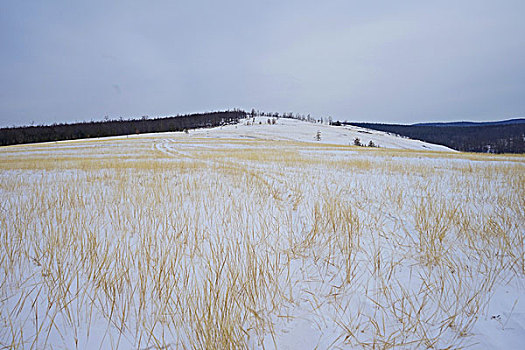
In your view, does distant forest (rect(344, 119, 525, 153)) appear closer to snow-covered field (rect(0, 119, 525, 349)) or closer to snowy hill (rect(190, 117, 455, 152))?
snowy hill (rect(190, 117, 455, 152))

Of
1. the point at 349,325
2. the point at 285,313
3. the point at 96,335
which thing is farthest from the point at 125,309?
the point at 349,325

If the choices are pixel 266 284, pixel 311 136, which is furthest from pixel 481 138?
pixel 266 284

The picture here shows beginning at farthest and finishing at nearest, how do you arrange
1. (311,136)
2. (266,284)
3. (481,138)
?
(481,138), (311,136), (266,284)

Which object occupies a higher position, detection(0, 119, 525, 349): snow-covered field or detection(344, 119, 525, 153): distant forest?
detection(344, 119, 525, 153): distant forest

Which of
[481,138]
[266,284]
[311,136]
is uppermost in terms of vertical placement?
[481,138]

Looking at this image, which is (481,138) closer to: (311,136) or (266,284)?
(311,136)

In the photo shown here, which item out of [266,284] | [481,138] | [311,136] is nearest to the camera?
[266,284]

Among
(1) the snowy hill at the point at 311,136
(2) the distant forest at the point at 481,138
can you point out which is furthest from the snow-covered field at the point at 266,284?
(2) the distant forest at the point at 481,138

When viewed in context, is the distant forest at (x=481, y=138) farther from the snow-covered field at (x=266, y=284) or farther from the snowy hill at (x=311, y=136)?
the snow-covered field at (x=266, y=284)

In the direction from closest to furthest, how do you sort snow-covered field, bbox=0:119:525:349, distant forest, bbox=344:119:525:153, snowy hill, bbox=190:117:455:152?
snow-covered field, bbox=0:119:525:349
snowy hill, bbox=190:117:455:152
distant forest, bbox=344:119:525:153

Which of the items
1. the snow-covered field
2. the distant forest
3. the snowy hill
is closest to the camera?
the snow-covered field

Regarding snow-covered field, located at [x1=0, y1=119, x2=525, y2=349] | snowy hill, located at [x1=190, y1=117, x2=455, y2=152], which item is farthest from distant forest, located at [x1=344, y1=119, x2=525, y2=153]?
snow-covered field, located at [x1=0, y1=119, x2=525, y2=349]

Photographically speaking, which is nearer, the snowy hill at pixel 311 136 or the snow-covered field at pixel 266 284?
the snow-covered field at pixel 266 284

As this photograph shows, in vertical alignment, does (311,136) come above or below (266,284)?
above
